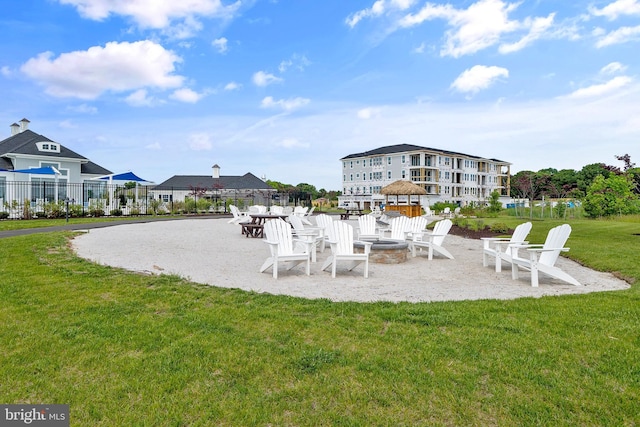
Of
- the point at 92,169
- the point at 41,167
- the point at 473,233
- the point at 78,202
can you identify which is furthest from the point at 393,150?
the point at 473,233

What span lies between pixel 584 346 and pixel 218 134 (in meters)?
23.5

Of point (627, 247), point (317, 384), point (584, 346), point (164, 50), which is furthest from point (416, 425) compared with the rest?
point (164, 50)

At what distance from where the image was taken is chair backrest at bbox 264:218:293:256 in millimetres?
6910

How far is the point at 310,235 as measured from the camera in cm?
780

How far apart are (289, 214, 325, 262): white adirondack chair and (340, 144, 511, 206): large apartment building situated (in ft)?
144

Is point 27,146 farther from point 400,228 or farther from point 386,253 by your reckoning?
point 386,253

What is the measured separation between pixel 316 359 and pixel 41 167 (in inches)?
1308

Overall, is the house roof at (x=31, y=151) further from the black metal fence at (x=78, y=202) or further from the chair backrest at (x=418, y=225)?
the chair backrest at (x=418, y=225)

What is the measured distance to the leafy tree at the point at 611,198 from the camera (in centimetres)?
2000

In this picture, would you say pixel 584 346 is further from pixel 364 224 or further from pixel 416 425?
pixel 364 224

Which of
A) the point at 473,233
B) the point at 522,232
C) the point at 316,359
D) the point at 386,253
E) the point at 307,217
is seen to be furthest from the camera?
the point at 307,217

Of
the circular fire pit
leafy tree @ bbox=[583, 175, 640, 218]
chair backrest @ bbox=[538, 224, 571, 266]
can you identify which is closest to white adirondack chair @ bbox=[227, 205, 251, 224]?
the circular fire pit

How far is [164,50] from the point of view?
1486cm

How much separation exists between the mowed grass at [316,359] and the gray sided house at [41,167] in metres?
25.1
